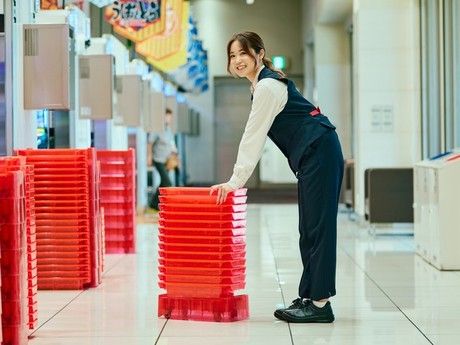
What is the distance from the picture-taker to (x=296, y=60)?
28.0 metres

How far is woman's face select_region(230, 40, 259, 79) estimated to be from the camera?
5.35 m

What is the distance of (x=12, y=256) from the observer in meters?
4.46

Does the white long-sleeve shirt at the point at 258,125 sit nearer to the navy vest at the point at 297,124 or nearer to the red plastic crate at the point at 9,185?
the navy vest at the point at 297,124

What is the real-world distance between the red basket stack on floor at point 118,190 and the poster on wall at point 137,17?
318 centimetres

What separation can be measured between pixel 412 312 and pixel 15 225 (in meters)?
2.46

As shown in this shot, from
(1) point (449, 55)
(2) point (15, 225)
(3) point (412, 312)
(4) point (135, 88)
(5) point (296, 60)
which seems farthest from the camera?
(5) point (296, 60)

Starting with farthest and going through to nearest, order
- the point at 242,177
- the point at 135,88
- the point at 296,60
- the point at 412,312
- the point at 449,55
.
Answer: the point at 296,60 → the point at 135,88 → the point at 449,55 → the point at 412,312 → the point at 242,177

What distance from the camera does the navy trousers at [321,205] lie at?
208 inches

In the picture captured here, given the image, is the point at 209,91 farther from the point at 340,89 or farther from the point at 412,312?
the point at 412,312

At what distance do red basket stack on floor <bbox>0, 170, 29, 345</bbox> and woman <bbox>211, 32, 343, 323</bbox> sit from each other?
1.18m

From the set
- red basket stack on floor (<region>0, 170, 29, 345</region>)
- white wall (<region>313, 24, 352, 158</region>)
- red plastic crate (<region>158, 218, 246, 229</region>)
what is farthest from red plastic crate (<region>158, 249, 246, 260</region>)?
white wall (<region>313, 24, 352, 158</region>)

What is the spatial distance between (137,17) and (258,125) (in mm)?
7256

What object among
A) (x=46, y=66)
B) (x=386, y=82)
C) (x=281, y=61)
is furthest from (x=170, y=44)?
(x=281, y=61)

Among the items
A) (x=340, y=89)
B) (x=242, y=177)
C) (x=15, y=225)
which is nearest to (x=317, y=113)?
(x=242, y=177)
